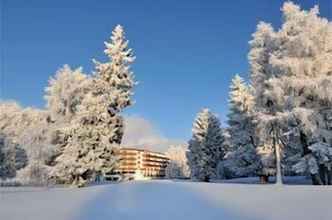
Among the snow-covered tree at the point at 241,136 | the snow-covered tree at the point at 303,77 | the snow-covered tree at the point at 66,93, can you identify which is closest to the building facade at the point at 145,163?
the snow-covered tree at the point at 241,136

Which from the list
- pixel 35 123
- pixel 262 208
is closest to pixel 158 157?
pixel 35 123

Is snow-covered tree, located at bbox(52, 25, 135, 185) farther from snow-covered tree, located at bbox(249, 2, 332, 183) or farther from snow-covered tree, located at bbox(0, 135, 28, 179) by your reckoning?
snow-covered tree, located at bbox(249, 2, 332, 183)

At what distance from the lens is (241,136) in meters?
34.7

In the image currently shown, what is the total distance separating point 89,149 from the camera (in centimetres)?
2633

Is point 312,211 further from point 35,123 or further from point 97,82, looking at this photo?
point 35,123

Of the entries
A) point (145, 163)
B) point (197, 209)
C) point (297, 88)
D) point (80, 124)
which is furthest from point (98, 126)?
point (145, 163)

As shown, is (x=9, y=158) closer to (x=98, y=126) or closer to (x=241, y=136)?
(x=98, y=126)

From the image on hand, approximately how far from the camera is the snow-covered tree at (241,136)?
3416 centimetres

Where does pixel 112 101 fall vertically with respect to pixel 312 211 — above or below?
above

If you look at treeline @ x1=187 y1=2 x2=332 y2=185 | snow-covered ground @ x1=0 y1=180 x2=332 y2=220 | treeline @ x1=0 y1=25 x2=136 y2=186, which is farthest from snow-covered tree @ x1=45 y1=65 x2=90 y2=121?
snow-covered ground @ x1=0 y1=180 x2=332 y2=220

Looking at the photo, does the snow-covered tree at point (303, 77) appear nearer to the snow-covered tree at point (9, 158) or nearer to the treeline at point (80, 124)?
the treeline at point (80, 124)

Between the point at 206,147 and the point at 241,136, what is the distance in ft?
26.9

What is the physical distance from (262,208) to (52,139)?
74.2ft

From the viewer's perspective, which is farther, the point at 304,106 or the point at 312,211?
the point at 304,106
